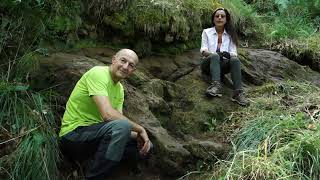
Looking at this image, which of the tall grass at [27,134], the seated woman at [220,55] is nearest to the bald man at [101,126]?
the tall grass at [27,134]

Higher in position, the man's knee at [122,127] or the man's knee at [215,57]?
the man's knee at [215,57]

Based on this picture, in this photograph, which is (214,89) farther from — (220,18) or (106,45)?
(106,45)

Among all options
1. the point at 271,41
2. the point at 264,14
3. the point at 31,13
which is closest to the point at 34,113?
the point at 31,13

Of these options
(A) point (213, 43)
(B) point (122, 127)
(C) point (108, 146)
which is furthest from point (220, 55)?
(C) point (108, 146)

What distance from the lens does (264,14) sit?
9820 millimetres

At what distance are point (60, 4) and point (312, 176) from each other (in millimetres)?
3421

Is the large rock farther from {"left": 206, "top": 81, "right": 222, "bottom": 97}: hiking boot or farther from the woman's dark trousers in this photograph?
the woman's dark trousers

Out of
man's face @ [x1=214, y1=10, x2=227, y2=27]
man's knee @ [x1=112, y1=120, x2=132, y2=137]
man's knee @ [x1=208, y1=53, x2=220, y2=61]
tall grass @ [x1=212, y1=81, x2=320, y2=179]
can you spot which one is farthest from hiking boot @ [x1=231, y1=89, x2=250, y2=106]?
man's knee @ [x1=112, y1=120, x2=132, y2=137]

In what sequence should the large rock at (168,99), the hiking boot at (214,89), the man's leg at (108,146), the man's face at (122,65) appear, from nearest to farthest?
the man's leg at (108,146)
the man's face at (122,65)
the large rock at (168,99)
the hiking boot at (214,89)

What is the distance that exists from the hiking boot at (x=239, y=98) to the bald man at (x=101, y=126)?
1.89 meters

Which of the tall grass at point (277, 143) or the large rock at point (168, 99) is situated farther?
the large rock at point (168, 99)

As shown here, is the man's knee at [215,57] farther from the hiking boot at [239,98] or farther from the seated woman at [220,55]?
the hiking boot at [239,98]

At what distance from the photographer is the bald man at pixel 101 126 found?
3.85 meters

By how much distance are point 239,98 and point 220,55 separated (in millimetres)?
607
